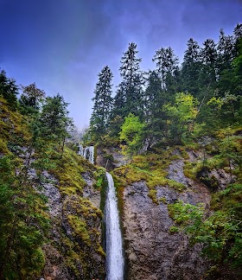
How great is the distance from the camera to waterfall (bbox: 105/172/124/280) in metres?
12.8

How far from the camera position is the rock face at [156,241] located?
12977 mm

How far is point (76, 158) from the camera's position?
21.0 metres

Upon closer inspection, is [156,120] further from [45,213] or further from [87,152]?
[45,213]

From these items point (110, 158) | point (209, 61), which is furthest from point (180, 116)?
point (209, 61)

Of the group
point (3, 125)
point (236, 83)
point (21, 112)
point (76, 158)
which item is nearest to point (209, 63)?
point (236, 83)

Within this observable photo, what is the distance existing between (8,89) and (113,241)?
16.2 metres

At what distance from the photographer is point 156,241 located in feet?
48.8

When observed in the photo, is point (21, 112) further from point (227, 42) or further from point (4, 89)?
point (227, 42)

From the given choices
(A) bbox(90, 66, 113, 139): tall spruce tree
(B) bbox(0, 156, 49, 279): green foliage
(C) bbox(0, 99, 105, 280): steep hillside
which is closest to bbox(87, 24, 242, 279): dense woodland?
(A) bbox(90, 66, 113, 139): tall spruce tree

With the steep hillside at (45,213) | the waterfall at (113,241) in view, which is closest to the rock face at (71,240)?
the steep hillside at (45,213)

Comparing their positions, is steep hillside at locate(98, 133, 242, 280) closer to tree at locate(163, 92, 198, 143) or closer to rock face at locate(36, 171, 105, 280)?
tree at locate(163, 92, 198, 143)

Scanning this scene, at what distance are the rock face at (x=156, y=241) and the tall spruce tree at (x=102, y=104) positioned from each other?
62.5 feet

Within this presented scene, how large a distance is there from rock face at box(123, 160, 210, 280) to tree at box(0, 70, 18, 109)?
533 inches

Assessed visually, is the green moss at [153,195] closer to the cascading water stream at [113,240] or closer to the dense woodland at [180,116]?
the dense woodland at [180,116]
